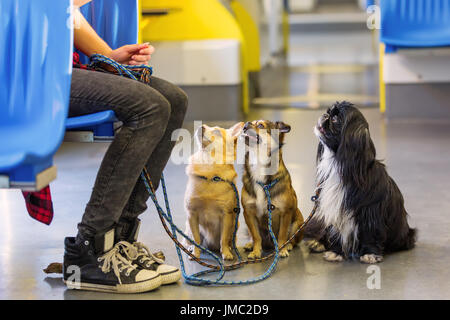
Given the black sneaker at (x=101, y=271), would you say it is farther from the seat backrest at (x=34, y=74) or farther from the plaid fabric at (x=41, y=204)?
the seat backrest at (x=34, y=74)

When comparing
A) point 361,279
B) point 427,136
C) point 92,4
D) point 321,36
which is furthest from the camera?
point 321,36

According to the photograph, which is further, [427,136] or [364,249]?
[427,136]

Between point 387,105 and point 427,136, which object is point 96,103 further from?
point 387,105

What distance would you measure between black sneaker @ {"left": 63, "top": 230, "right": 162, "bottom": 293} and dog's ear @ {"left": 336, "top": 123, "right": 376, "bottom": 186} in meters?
0.74

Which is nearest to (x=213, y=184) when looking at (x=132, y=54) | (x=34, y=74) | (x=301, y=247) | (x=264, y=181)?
(x=264, y=181)

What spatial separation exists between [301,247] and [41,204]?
97 cm

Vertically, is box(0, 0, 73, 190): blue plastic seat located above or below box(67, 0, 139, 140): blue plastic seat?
below

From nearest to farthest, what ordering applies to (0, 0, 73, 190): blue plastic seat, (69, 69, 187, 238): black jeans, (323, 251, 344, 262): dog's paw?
(0, 0, 73, 190): blue plastic seat
(69, 69, 187, 238): black jeans
(323, 251, 344, 262): dog's paw

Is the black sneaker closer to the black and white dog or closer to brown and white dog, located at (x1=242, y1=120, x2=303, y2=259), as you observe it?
brown and white dog, located at (x1=242, y1=120, x2=303, y2=259)

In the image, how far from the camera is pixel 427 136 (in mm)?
4668

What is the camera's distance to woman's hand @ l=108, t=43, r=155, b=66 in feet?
7.50

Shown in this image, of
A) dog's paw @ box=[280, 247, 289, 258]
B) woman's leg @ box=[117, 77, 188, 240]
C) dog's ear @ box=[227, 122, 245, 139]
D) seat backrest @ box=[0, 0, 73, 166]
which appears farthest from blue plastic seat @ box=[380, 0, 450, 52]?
seat backrest @ box=[0, 0, 73, 166]
